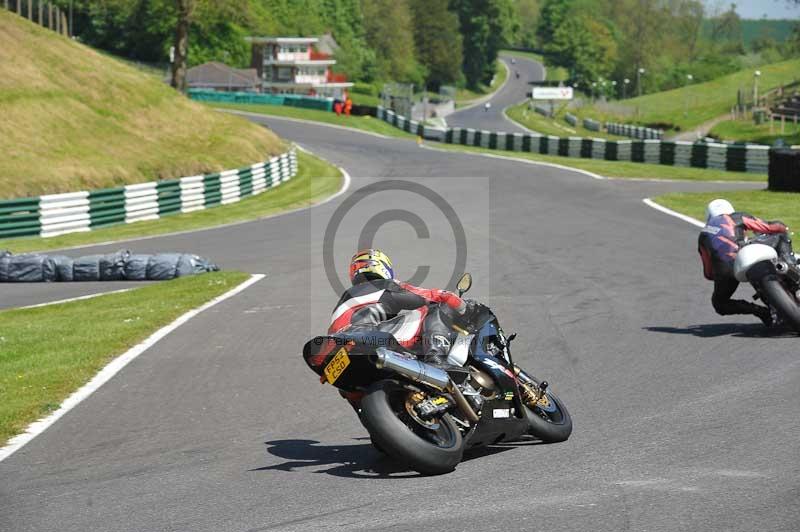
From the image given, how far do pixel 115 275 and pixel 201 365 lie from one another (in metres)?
9.94

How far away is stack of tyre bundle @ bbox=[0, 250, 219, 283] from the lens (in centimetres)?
2122

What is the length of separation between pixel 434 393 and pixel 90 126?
39037 mm

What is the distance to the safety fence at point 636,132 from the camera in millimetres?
92000

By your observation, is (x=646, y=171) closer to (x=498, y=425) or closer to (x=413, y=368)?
(x=498, y=425)

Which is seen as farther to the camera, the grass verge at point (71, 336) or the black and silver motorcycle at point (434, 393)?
the grass verge at point (71, 336)

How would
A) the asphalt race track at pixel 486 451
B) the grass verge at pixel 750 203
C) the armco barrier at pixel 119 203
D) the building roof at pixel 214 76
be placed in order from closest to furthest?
1. the asphalt race track at pixel 486 451
2. the grass verge at pixel 750 203
3. the armco barrier at pixel 119 203
4. the building roof at pixel 214 76

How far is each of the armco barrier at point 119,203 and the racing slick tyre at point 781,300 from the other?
2115cm

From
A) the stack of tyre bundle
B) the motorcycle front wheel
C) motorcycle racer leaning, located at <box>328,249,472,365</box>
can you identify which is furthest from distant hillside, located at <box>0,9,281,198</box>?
the motorcycle front wheel

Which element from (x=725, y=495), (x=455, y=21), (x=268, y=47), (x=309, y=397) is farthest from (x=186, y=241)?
(x=455, y=21)

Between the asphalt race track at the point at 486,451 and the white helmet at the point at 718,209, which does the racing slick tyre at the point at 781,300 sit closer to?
the asphalt race track at the point at 486,451

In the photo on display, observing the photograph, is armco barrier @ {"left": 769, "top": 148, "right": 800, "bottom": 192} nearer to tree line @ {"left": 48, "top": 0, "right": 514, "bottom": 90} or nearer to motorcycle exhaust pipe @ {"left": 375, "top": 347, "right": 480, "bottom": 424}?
motorcycle exhaust pipe @ {"left": 375, "top": 347, "right": 480, "bottom": 424}

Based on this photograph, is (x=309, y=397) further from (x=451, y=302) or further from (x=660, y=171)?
(x=660, y=171)

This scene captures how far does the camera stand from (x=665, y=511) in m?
6.25

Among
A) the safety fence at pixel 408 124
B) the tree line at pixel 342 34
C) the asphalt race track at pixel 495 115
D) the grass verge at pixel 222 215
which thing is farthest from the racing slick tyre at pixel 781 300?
the tree line at pixel 342 34
